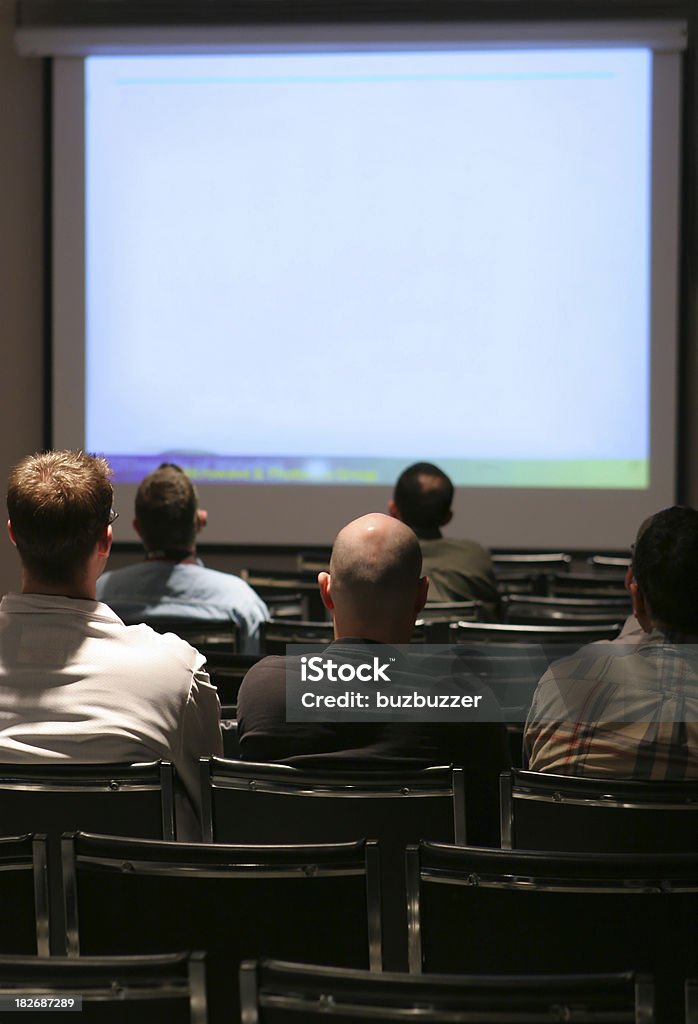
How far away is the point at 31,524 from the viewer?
2.31 metres

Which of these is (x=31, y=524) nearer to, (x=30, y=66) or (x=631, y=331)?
(x=631, y=331)

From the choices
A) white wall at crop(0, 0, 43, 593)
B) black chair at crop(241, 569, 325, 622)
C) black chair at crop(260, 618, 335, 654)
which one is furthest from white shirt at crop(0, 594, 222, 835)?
white wall at crop(0, 0, 43, 593)

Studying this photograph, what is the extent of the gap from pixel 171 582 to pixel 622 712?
88.3 inches

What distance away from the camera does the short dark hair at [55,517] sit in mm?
2301

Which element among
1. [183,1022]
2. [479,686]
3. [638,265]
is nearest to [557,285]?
[638,265]

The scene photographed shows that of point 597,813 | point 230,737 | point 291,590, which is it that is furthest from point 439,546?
point 597,813

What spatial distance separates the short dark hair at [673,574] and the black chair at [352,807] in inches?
26.9

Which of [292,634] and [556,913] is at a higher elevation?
[292,634]

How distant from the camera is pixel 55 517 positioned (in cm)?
230

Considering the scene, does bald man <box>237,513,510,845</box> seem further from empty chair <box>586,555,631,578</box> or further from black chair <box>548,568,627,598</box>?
empty chair <box>586,555,631,578</box>

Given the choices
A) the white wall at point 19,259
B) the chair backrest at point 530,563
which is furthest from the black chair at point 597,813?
the white wall at point 19,259

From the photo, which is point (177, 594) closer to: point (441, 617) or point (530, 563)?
point (441, 617)

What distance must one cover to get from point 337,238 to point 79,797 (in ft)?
19.4

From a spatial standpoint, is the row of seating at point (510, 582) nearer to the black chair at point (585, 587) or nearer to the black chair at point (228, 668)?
the black chair at point (585, 587)
